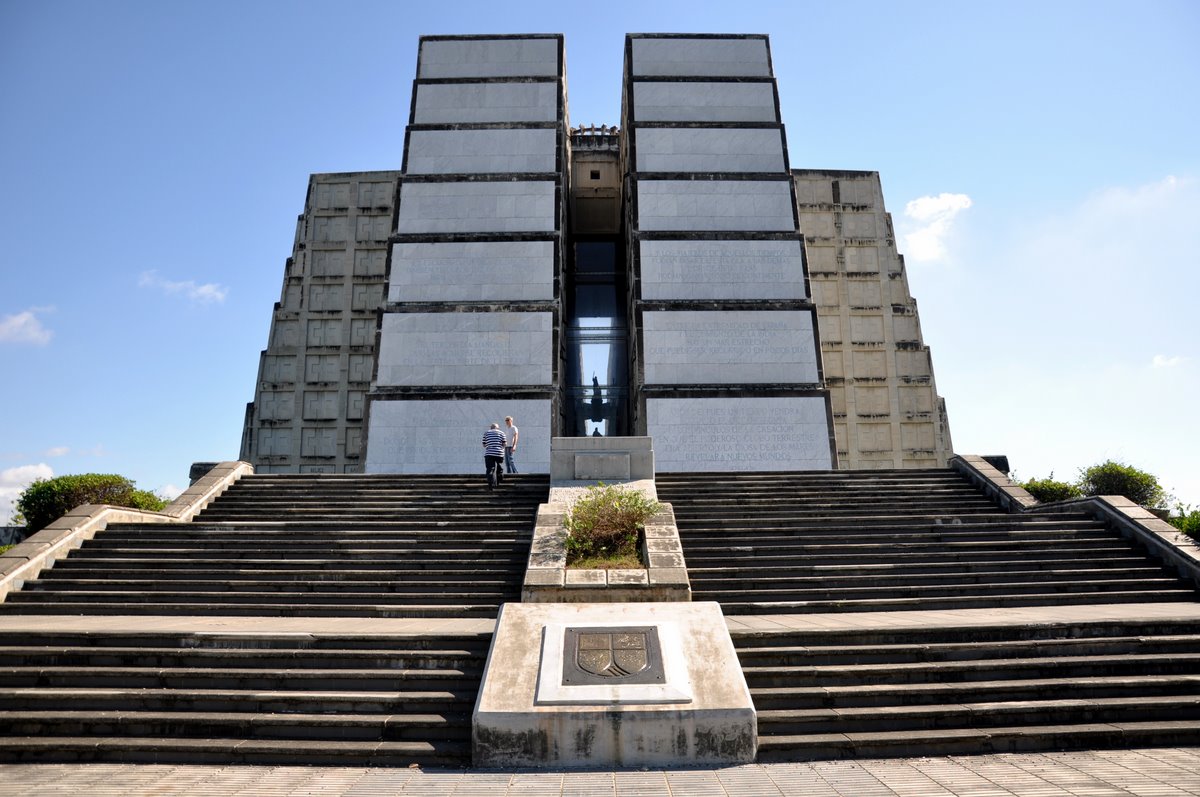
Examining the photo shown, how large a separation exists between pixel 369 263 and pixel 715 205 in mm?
15769

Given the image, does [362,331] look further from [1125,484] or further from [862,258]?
[1125,484]

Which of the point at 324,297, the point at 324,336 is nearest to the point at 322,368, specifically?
the point at 324,336

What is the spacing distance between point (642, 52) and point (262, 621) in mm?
27011

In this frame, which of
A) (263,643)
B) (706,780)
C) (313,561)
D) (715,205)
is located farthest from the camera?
(715,205)

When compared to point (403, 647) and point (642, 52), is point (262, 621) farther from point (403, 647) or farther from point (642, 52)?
point (642, 52)

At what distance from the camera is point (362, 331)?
32531mm

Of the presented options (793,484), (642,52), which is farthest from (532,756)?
(642,52)

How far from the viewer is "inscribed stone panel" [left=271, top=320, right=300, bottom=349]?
1278 inches

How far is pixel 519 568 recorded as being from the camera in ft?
35.2

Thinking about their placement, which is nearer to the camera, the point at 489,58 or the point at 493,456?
the point at 493,456

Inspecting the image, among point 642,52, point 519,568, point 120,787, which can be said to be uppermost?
point 642,52

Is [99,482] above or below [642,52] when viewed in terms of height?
below

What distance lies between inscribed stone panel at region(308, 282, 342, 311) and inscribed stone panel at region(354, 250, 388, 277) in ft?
3.87

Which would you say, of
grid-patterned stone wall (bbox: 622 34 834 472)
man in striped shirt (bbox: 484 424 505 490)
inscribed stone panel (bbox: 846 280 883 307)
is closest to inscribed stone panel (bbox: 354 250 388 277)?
grid-patterned stone wall (bbox: 622 34 834 472)
